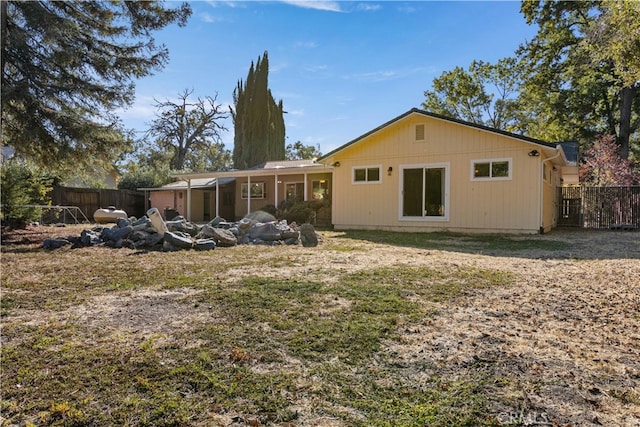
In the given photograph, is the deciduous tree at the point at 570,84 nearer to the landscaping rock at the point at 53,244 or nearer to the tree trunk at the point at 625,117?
the tree trunk at the point at 625,117

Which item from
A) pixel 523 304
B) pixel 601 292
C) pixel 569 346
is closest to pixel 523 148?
pixel 601 292

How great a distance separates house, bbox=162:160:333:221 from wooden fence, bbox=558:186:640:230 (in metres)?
9.79

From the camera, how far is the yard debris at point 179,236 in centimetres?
799

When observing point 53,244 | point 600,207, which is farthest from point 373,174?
point 53,244

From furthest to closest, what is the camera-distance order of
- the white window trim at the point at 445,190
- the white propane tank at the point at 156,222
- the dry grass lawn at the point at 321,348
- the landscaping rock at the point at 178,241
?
the white window trim at the point at 445,190, the white propane tank at the point at 156,222, the landscaping rock at the point at 178,241, the dry grass lawn at the point at 321,348

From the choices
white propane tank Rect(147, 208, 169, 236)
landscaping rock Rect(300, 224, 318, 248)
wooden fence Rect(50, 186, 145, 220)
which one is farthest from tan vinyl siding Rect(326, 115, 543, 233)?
wooden fence Rect(50, 186, 145, 220)

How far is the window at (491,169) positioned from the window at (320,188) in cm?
772

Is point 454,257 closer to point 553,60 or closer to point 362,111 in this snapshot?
point 362,111

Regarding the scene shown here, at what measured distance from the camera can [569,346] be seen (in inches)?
101

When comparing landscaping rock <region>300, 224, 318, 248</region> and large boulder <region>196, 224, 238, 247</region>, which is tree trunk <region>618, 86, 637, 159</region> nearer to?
landscaping rock <region>300, 224, 318, 248</region>

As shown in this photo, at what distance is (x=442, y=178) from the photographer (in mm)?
11891

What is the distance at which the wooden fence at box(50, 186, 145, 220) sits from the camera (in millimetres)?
18062

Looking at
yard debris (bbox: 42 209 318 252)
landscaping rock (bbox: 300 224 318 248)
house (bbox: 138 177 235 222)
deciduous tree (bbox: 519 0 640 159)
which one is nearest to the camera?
yard debris (bbox: 42 209 318 252)

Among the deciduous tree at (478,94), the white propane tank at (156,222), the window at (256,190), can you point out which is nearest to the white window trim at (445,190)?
the white propane tank at (156,222)
